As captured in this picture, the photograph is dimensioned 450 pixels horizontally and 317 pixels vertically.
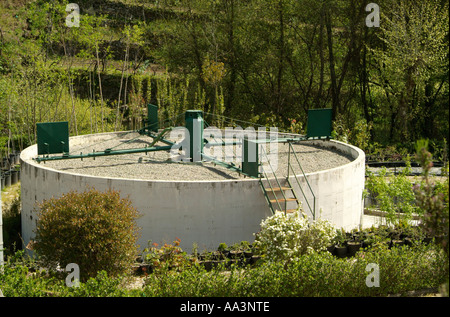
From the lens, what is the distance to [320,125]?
1440 centimetres

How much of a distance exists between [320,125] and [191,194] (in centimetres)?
501

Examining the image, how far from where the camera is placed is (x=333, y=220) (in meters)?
11.7

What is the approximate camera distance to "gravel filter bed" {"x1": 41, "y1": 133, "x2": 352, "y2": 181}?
12.4 m

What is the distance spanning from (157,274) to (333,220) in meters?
4.59

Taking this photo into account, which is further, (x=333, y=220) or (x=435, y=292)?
(x=333, y=220)

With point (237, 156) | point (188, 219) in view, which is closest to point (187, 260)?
point (188, 219)

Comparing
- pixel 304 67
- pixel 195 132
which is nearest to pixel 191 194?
pixel 195 132

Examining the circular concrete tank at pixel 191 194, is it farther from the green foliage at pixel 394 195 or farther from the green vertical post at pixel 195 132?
the green foliage at pixel 394 195

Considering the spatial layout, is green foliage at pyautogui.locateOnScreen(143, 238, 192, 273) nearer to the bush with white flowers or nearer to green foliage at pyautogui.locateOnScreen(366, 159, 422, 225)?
the bush with white flowers

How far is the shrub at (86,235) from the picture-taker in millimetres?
8242
